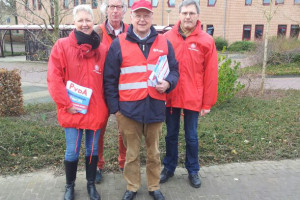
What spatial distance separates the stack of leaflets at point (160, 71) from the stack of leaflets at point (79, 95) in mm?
641

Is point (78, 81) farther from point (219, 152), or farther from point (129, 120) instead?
point (219, 152)

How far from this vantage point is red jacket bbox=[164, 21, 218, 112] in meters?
3.16

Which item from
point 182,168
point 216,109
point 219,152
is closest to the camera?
point 182,168

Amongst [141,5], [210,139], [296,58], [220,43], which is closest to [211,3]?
[220,43]

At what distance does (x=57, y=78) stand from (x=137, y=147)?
1.09m

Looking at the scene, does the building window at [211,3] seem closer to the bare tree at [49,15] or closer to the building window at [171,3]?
the building window at [171,3]

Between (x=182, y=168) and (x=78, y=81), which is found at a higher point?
(x=78, y=81)

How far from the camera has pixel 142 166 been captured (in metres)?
3.94

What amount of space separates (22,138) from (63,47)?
7.56 ft

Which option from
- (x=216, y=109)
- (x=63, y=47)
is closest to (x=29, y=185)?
(x=63, y=47)

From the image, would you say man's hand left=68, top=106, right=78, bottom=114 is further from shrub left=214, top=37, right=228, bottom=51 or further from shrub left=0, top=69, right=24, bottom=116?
shrub left=214, top=37, right=228, bottom=51

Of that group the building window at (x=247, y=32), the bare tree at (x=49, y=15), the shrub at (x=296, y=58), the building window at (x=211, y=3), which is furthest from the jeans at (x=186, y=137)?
the building window at (x=247, y=32)

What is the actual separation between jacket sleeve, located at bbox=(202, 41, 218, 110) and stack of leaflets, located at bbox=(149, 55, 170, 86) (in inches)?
21.8

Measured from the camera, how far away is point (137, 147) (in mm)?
3029
